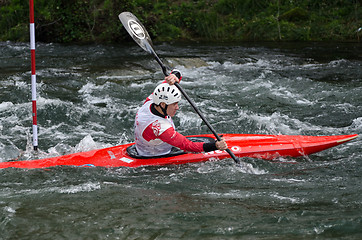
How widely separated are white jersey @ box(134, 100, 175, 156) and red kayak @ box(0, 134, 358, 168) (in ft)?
0.28

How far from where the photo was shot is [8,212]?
3.37m

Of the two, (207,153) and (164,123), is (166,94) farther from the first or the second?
(207,153)

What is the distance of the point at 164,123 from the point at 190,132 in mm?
2333

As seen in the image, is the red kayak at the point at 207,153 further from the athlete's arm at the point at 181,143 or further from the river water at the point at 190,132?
the athlete's arm at the point at 181,143

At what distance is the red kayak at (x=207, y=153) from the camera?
495 cm

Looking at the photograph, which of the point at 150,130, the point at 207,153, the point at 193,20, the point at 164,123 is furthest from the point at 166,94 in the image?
the point at 193,20

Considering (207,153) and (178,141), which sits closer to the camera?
(178,141)

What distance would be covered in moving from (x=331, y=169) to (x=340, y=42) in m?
9.92

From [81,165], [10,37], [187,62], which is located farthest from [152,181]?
[10,37]

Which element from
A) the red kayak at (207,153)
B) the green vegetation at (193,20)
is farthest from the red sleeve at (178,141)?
the green vegetation at (193,20)

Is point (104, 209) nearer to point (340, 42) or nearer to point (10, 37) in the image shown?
point (340, 42)

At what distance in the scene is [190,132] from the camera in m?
6.86

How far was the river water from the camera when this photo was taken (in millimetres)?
3150

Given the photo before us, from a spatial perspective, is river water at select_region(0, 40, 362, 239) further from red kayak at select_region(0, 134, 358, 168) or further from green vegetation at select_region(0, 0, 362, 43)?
green vegetation at select_region(0, 0, 362, 43)
